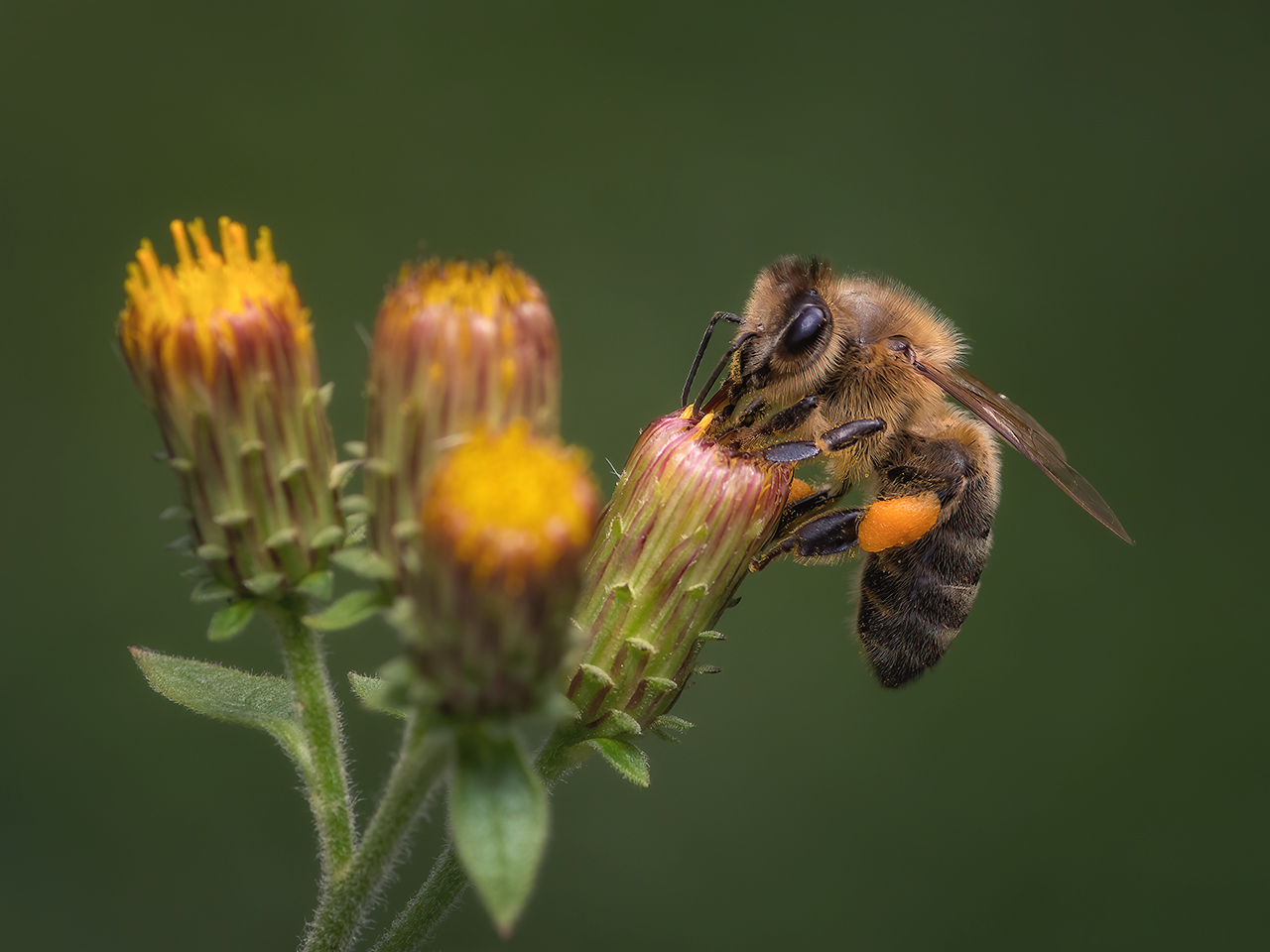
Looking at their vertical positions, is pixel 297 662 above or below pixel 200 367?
below

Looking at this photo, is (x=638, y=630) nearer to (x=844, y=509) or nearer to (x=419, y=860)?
(x=844, y=509)

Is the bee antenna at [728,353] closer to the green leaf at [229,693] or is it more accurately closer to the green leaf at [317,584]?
the green leaf at [317,584]

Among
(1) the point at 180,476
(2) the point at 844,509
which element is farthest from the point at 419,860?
(1) the point at 180,476

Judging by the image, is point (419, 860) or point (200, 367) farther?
point (419, 860)

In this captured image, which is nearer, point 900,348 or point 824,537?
point 824,537

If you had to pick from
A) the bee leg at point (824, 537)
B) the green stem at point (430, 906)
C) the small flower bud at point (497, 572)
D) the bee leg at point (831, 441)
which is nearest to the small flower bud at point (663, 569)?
the bee leg at point (831, 441)

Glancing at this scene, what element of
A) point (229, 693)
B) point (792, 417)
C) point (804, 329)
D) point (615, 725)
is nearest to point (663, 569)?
point (615, 725)

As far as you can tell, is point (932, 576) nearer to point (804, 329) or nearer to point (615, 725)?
point (804, 329)
